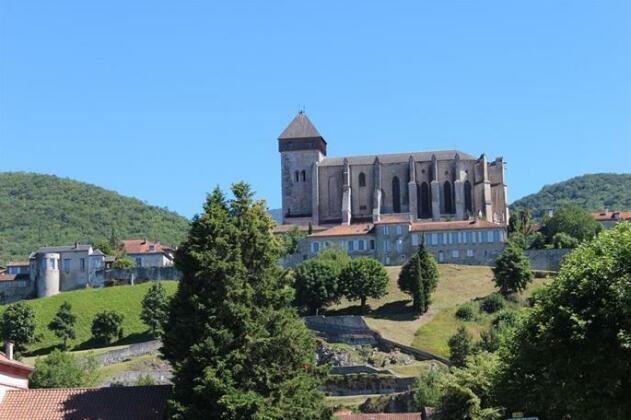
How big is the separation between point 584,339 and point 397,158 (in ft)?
353

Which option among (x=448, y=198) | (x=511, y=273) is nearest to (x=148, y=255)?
(x=448, y=198)

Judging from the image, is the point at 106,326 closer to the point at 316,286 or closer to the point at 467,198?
the point at 316,286

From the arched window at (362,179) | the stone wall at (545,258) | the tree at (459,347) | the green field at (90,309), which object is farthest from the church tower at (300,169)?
the tree at (459,347)

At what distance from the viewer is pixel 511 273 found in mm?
98688

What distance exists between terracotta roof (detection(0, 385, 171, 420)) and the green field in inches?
2447

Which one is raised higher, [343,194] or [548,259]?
[343,194]

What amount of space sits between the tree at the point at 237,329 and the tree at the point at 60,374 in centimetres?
A: 2881

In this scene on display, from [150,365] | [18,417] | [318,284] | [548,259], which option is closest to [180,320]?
[18,417]

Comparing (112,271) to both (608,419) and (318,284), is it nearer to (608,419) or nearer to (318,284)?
(318,284)

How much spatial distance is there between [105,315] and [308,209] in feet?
145

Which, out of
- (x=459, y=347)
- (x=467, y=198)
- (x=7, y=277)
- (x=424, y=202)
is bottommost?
(x=459, y=347)

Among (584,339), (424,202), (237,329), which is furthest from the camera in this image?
(424,202)

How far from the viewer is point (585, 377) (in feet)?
105

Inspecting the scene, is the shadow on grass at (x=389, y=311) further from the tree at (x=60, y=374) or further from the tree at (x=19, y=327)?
the tree at (x=60, y=374)
